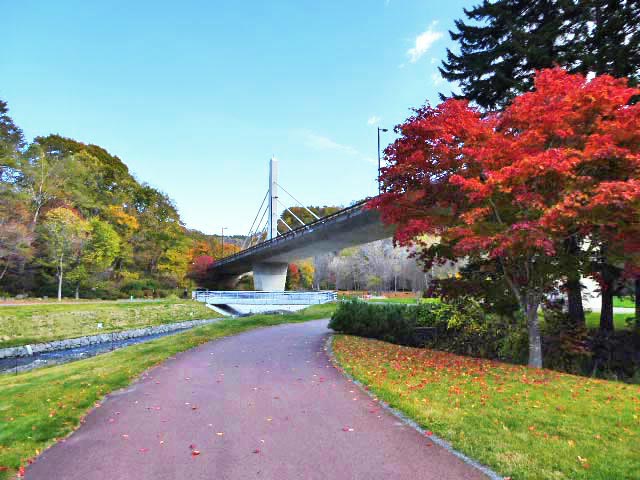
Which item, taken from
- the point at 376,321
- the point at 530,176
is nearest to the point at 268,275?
the point at 376,321

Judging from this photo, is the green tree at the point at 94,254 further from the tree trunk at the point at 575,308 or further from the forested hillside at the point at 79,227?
the tree trunk at the point at 575,308

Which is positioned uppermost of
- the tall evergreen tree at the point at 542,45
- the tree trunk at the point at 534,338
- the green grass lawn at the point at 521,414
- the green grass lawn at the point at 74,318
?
the tall evergreen tree at the point at 542,45

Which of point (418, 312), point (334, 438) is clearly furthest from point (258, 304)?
point (334, 438)

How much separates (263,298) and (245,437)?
99.1 feet

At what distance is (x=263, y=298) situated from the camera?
34.8 meters

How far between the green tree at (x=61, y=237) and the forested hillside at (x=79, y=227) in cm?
7

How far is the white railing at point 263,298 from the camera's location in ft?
112

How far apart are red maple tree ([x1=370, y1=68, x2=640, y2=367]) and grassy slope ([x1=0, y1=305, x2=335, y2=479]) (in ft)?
21.9

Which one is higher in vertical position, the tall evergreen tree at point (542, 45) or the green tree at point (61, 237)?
the tall evergreen tree at point (542, 45)

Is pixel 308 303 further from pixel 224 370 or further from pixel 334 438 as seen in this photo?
pixel 334 438

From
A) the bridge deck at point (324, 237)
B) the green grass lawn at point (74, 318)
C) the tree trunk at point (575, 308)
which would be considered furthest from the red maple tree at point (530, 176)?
the green grass lawn at point (74, 318)

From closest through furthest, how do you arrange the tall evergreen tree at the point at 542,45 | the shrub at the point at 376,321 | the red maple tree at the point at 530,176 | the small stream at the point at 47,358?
1. the red maple tree at the point at 530,176
2. the tall evergreen tree at the point at 542,45
3. the small stream at the point at 47,358
4. the shrub at the point at 376,321

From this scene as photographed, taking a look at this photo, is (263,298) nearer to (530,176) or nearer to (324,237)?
(324,237)

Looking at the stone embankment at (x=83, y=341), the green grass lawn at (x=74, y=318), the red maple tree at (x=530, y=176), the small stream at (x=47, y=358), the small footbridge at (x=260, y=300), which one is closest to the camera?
the red maple tree at (x=530, y=176)
